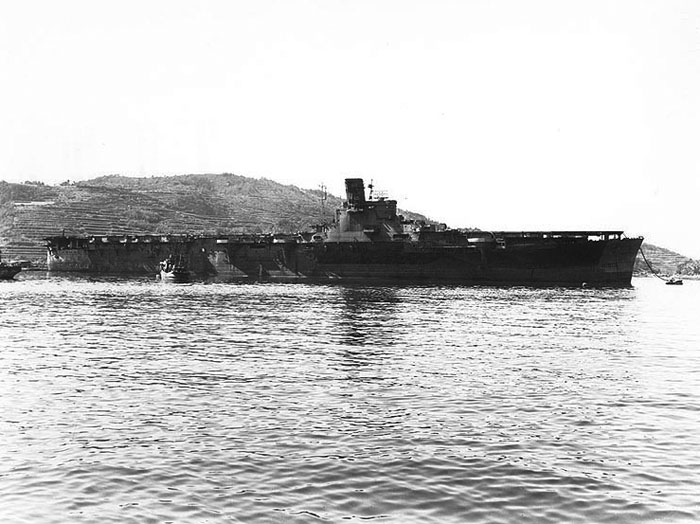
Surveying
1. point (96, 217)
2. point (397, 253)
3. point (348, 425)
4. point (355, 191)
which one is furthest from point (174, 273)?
point (96, 217)

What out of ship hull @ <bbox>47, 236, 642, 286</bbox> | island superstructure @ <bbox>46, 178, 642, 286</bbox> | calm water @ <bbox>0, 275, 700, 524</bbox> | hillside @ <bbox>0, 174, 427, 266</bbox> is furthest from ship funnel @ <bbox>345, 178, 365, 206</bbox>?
hillside @ <bbox>0, 174, 427, 266</bbox>

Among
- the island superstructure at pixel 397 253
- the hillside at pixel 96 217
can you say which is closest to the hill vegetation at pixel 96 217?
the hillside at pixel 96 217

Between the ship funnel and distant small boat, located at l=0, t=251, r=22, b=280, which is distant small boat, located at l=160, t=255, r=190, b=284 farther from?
distant small boat, located at l=0, t=251, r=22, b=280

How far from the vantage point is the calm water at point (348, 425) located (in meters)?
10.5

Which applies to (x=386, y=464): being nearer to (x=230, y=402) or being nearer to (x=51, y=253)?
(x=230, y=402)

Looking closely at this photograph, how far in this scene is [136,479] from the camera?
1139 cm

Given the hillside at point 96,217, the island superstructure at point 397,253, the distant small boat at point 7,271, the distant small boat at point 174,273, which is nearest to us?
the island superstructure at point 397,253

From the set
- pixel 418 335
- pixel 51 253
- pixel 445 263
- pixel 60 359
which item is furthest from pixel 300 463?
pixel 51 253

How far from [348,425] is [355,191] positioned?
198ft

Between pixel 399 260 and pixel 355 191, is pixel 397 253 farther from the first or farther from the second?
pixel 355 191

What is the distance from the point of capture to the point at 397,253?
7069cm

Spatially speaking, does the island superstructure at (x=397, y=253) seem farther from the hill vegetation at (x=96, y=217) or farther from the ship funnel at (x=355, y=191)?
the hill vegetation at (x=96, y=217)

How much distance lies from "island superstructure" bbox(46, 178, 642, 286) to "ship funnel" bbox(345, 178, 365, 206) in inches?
4.2

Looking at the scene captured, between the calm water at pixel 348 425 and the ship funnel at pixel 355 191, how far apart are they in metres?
42.3
